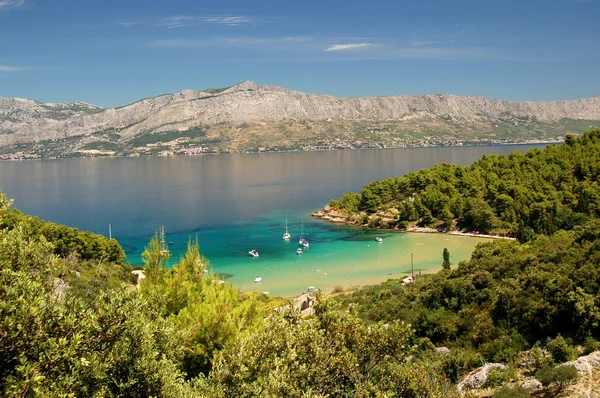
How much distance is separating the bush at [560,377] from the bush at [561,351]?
1784 millimetres

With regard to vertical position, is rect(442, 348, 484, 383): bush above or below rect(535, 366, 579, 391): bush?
below

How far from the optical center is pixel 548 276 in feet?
59.2

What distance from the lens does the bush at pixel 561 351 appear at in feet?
41.5

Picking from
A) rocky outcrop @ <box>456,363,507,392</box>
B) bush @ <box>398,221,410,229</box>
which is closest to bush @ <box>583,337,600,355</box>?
rocky outcrop @ <box>456,363,507,392</box>

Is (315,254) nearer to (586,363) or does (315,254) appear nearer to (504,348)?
(504,348)

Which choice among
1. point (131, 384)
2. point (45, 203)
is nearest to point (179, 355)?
point (131, 384)

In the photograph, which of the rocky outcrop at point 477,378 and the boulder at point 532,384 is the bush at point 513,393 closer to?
the boulder at point 532,384

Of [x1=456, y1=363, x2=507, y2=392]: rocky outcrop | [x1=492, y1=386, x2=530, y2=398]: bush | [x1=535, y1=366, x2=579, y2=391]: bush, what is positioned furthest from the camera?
[x1=456, y1=363, x2=507, y2=392]: rocky outcrop

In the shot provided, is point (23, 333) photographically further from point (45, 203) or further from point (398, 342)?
point (45, 203)

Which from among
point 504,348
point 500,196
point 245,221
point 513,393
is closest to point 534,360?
point 504,348

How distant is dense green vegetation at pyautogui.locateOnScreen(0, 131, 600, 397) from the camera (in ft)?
17.5

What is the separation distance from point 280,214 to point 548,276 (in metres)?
49.8

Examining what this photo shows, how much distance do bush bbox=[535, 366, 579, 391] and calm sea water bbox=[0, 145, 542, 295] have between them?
46.8 feet

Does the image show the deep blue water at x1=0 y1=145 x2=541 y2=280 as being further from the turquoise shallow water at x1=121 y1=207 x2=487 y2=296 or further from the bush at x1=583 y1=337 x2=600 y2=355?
the bush at x1=583 y1=337 x2=600 y2=355
